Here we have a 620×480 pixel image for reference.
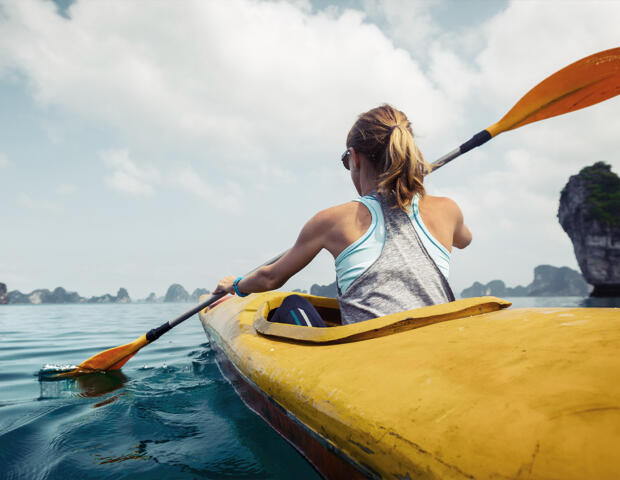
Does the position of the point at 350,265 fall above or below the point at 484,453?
above

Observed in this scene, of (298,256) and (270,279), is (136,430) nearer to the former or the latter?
(270,279)

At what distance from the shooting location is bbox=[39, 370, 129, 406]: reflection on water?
281 cm

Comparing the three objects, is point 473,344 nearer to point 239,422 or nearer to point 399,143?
point 399,143

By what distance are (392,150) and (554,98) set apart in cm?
238

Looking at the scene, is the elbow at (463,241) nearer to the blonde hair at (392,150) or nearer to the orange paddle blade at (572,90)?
the blonde hair at (392,150)

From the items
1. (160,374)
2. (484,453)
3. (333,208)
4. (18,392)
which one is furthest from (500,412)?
(18,392)

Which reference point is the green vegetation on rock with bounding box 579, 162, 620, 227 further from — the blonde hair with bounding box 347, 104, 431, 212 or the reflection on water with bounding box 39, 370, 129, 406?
the reflection on water with bounding box 39, 370, 129, 406

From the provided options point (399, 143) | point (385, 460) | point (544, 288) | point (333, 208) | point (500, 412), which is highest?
point (399, 143)

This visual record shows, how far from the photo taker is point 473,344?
1.07 metres

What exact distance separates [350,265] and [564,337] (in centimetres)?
89

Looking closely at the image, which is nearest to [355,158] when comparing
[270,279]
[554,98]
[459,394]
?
[270,279]

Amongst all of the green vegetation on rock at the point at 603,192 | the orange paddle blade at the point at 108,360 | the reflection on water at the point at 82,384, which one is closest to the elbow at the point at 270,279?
the reflection on water at the point at 82,384

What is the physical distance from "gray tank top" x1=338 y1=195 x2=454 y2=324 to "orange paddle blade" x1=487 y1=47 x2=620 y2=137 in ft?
8.20

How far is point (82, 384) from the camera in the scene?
316 cm
